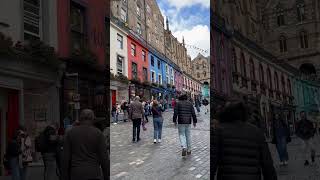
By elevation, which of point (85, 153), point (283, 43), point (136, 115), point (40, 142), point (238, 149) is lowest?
point (85, 153)

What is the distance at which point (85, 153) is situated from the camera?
11.5 feet

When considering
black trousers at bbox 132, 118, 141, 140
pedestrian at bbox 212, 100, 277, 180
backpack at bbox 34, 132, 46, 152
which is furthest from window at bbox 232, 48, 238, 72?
backpack at bbox 34, 132, 46, 152

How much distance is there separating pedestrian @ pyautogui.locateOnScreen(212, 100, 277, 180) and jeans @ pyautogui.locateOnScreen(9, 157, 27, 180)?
806 millimetres

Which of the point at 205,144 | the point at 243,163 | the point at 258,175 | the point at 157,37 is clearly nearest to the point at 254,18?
the point at 157,37

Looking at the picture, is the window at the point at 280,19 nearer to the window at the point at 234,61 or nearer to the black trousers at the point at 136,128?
the window at the point at 234,61

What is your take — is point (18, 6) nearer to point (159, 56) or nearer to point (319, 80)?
point (159, 56)

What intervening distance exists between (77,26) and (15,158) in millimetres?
655

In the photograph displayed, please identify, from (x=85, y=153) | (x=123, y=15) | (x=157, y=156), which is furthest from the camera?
(x=85, y=153)

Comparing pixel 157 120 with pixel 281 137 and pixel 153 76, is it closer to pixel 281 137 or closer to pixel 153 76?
pixel 153 76

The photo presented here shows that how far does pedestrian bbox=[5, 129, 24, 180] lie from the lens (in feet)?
5.23

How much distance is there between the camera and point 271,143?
1733mm

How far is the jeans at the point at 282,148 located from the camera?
1688mm

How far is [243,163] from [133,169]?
0.88 metres

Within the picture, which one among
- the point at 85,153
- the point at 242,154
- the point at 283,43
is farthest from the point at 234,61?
the point at 85,153
